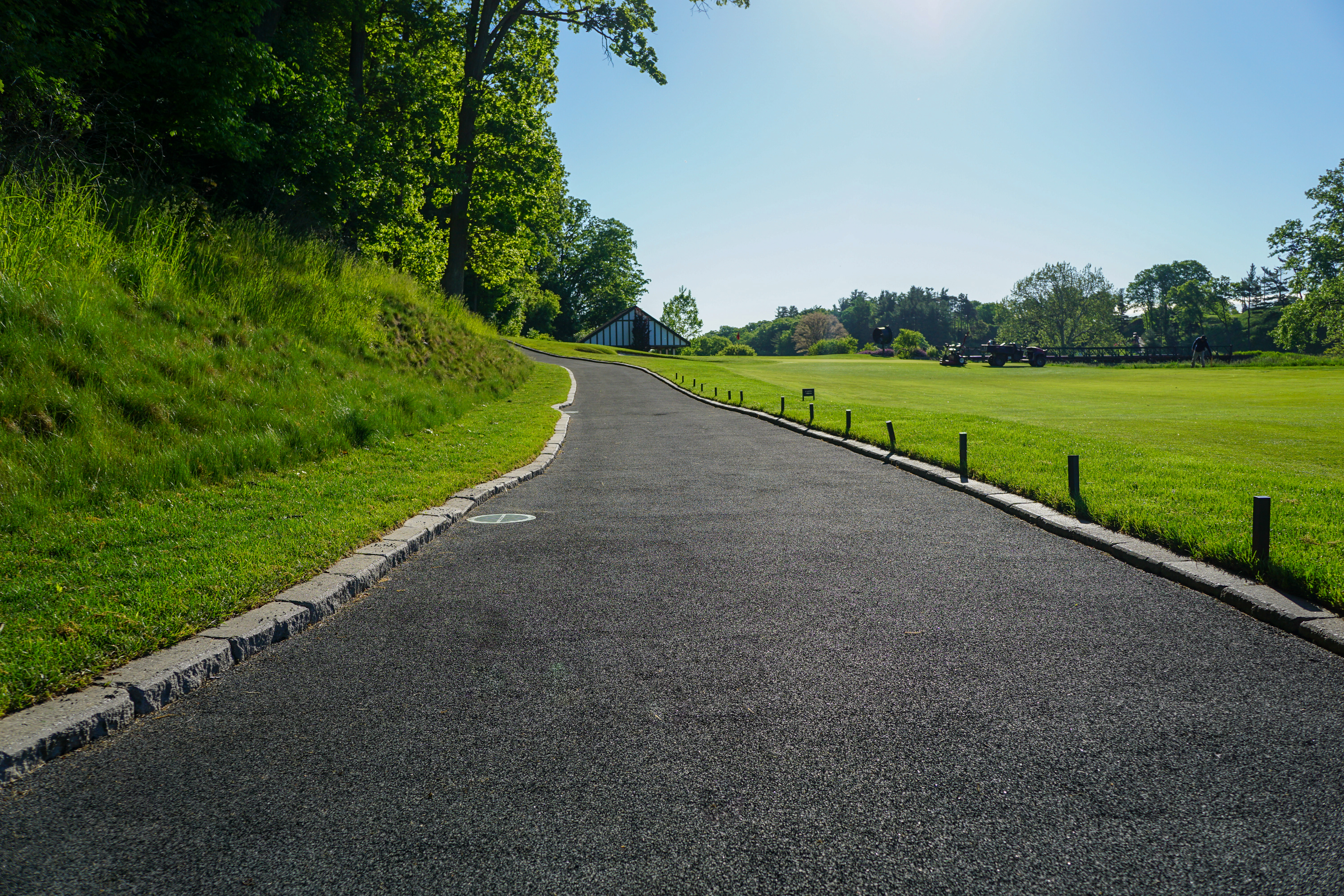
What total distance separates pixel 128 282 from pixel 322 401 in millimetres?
2493

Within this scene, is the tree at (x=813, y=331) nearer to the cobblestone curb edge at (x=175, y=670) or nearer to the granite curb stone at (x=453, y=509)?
the granite curb stone at (x=453, y=509)

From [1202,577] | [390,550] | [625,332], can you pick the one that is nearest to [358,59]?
[390,550]

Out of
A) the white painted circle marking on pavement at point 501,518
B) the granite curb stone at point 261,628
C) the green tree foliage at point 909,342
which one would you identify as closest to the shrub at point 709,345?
the green tree foliage at point 909,342

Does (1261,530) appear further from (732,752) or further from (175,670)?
(175,670)

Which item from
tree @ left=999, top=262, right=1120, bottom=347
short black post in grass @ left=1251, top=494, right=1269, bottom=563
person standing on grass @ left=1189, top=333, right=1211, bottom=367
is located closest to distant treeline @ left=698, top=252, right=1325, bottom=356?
tree @ left=999, top=262, right=1120, bottom=347

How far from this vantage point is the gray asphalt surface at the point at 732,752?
2418mm

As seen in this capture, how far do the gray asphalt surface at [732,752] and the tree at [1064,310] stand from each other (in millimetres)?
111502

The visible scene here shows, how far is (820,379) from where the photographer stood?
41875mm

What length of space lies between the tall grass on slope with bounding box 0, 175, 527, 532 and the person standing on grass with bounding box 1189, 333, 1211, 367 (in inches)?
2243

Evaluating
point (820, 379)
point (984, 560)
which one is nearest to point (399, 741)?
point (984, 560)

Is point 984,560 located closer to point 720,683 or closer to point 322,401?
point 720,683

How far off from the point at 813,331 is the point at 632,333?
6122cm

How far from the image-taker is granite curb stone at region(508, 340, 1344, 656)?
4.34 m

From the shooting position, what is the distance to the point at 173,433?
739cm
